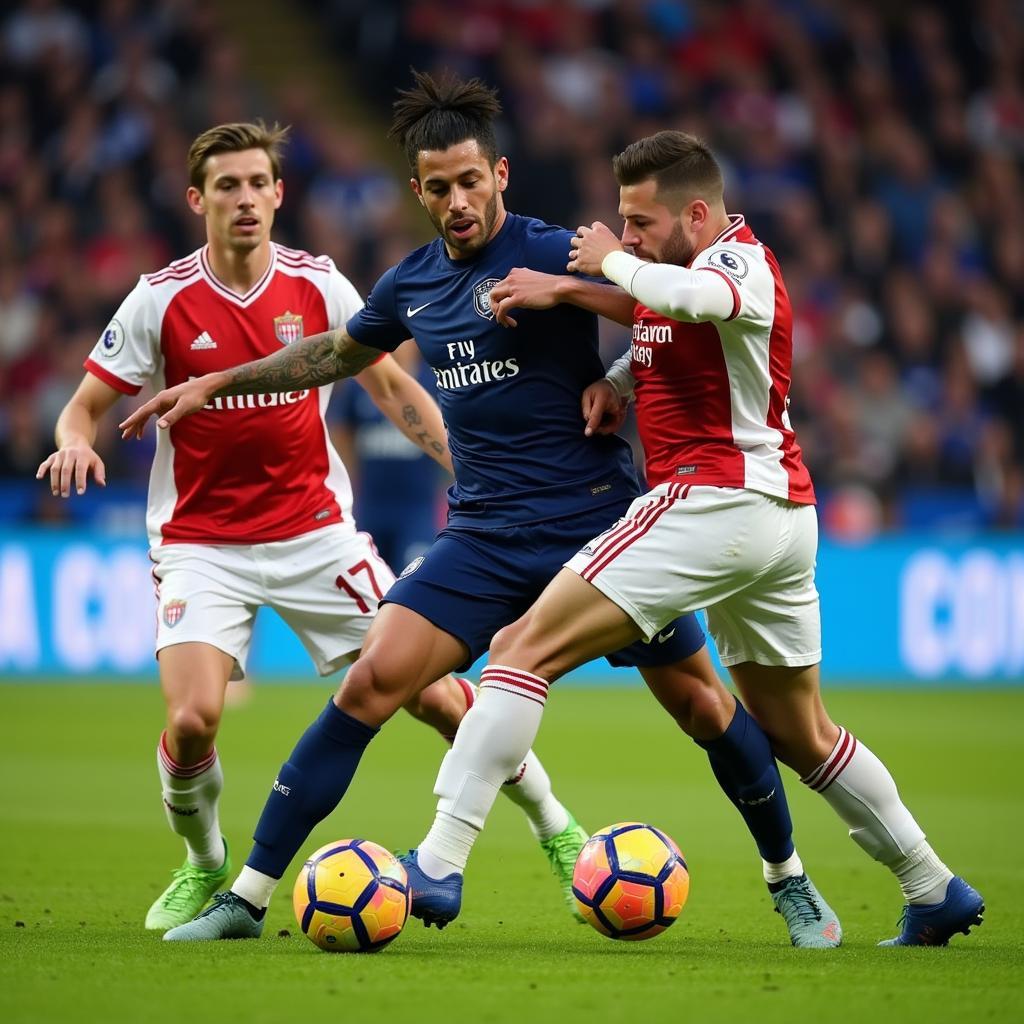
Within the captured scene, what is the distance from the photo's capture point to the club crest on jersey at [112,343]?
622cm

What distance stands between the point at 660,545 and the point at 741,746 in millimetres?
751

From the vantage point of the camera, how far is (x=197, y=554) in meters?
6.21

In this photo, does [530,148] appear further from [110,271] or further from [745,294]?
[745,294]

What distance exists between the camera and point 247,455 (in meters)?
6.29

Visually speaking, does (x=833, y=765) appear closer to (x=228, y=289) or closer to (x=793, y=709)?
(x=793, y=709)

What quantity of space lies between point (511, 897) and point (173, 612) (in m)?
1.58

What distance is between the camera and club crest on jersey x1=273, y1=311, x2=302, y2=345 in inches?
252

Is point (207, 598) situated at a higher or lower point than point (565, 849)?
higher

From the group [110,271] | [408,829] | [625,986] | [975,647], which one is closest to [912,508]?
[975,647]

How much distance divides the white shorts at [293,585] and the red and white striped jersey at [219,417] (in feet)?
0.20

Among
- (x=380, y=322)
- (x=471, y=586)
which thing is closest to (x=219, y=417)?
(x=380, y=322)

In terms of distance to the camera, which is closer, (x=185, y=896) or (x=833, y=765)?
(x=833, y=765)

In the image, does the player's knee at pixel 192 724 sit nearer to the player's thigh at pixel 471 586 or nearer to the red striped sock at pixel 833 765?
the player's thigh at pixel 471 586

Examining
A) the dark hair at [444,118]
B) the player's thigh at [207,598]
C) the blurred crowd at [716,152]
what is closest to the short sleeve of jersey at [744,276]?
the dark hair at [444,118]
